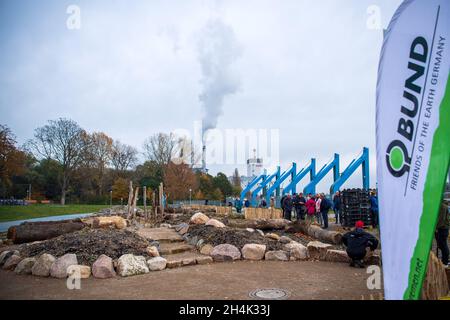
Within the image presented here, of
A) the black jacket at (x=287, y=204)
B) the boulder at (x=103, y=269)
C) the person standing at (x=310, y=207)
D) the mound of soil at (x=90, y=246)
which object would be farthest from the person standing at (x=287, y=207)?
the boulder at (x=103, y=269)

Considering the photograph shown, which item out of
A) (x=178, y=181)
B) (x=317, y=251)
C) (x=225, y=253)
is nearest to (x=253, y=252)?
(x=225, y=253)

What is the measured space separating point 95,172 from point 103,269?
1783 inches

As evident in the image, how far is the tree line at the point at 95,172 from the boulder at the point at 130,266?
37378 mm

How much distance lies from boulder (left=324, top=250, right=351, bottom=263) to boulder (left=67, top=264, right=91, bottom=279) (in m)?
5.99

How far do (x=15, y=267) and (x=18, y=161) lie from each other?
28689 millimetres

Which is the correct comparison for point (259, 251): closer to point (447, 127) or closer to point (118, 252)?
point (118, 252)

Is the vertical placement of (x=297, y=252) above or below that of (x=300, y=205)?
below

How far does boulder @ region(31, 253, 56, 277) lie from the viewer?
6.70 metres

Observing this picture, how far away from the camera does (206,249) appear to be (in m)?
8.95

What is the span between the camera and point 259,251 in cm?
842

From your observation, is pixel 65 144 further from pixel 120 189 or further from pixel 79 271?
pixel 79 271

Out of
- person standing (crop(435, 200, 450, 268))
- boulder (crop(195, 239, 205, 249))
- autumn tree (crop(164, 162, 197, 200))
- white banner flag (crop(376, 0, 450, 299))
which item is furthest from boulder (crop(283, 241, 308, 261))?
autumn tree (crop(164, 162, 197, 200))

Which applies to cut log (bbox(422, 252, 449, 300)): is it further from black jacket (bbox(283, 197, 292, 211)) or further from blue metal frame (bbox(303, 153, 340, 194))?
blue metal frame (bbox(303, 153, 340, 194))

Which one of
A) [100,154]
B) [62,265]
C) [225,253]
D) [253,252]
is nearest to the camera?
[62,265]
